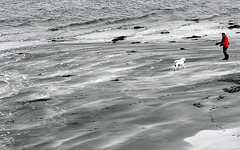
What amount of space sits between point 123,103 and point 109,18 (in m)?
39.9

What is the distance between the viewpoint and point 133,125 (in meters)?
10.0

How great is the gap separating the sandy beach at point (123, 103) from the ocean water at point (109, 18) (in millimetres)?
12589

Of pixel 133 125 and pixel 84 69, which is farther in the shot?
pixel 84 69

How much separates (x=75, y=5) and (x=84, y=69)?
46.1 meters

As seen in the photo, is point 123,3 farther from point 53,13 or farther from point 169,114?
point 169,114

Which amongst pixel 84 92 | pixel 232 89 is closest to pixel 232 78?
pixel 232 89

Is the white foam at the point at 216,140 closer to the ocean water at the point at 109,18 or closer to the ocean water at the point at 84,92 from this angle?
the ocean water at the point at 84,92

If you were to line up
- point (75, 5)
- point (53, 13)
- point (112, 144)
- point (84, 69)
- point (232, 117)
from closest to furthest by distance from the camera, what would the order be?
point (112, 144) → point (232, 117) → point (84, 69) → point (53, 13) → point (75, 5)

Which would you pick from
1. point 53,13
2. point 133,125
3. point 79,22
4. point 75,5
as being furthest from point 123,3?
point 133,125

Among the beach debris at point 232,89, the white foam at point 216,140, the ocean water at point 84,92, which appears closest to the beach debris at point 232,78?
the beach debris at point 232,89

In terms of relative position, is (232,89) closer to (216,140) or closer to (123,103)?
(123,103)

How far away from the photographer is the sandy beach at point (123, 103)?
9.11 meters

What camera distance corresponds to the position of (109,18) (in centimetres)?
5119

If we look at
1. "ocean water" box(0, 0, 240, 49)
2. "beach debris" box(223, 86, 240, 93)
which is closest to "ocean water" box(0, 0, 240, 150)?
"ocean water" box(0, 0, 240, 49)
